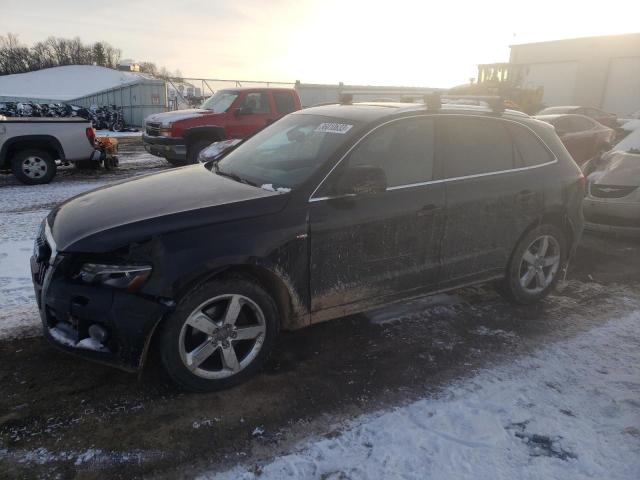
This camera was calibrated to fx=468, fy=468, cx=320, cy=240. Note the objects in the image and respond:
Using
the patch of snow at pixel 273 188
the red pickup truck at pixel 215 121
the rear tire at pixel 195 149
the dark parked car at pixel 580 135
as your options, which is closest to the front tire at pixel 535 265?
the patch of snow at pixel 273 188

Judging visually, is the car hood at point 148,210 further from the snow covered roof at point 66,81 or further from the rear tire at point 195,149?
the snow covered roof at point 66,81

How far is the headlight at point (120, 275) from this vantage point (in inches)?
104

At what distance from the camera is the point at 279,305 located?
3.17 m

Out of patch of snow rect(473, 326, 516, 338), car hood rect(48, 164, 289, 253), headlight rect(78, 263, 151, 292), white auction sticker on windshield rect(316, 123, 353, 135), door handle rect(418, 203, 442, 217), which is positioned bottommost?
patch of snow rect(473, 326, 516, 338)

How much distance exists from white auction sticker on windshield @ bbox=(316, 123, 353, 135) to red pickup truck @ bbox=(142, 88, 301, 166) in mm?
7119

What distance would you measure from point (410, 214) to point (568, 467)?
1.82 m

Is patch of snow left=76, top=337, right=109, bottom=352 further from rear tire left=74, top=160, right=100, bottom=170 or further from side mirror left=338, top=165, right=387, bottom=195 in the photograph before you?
rear tire left=74, top=160, right=100, bottom=170

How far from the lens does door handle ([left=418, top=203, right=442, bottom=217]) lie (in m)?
3.51

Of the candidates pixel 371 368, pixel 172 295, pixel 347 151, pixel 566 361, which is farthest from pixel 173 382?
pixel 566 361

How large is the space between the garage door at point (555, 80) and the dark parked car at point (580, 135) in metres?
19.0

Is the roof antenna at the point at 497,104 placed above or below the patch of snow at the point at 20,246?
above

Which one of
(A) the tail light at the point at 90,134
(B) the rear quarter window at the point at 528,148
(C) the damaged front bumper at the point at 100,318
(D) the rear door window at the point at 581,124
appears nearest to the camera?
(C) the damaged front bumper at the point at 100,318

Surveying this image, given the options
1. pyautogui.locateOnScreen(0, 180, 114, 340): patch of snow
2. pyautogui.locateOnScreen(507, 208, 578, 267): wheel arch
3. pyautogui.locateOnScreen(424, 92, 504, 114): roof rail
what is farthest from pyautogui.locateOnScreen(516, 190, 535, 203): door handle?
pyautogui.locateOnScreen(0, 180, 114, 340): patch of snow

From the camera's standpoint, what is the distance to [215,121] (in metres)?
10.8
